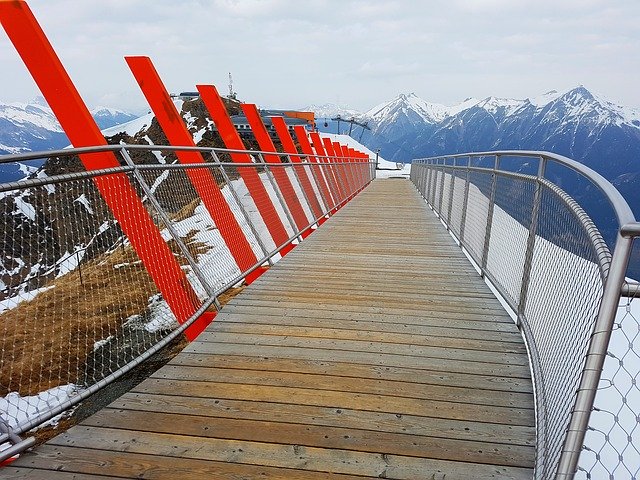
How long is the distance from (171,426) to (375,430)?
109cm

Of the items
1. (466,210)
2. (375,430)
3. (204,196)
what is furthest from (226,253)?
(466,210)

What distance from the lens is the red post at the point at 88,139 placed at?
3.72 metres

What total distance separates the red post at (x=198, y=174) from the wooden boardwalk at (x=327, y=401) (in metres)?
0.94

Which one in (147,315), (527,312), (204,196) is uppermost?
(204,196)

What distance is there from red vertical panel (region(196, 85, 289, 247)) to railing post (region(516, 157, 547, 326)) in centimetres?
358

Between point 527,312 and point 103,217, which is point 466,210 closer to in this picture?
point 527,312

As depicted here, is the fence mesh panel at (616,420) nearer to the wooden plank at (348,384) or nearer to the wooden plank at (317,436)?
the wooden plank at (317,436)

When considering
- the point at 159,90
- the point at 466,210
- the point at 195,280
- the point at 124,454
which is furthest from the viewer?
the point at 466,210

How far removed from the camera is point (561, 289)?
2.47m

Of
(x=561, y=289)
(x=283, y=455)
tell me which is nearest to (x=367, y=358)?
(x=283, y=455)

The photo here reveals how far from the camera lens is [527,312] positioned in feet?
11.3

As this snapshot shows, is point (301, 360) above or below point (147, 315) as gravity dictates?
→ above

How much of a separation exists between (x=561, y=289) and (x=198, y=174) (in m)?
3.40

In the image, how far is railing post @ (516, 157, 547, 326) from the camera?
3.29 m
